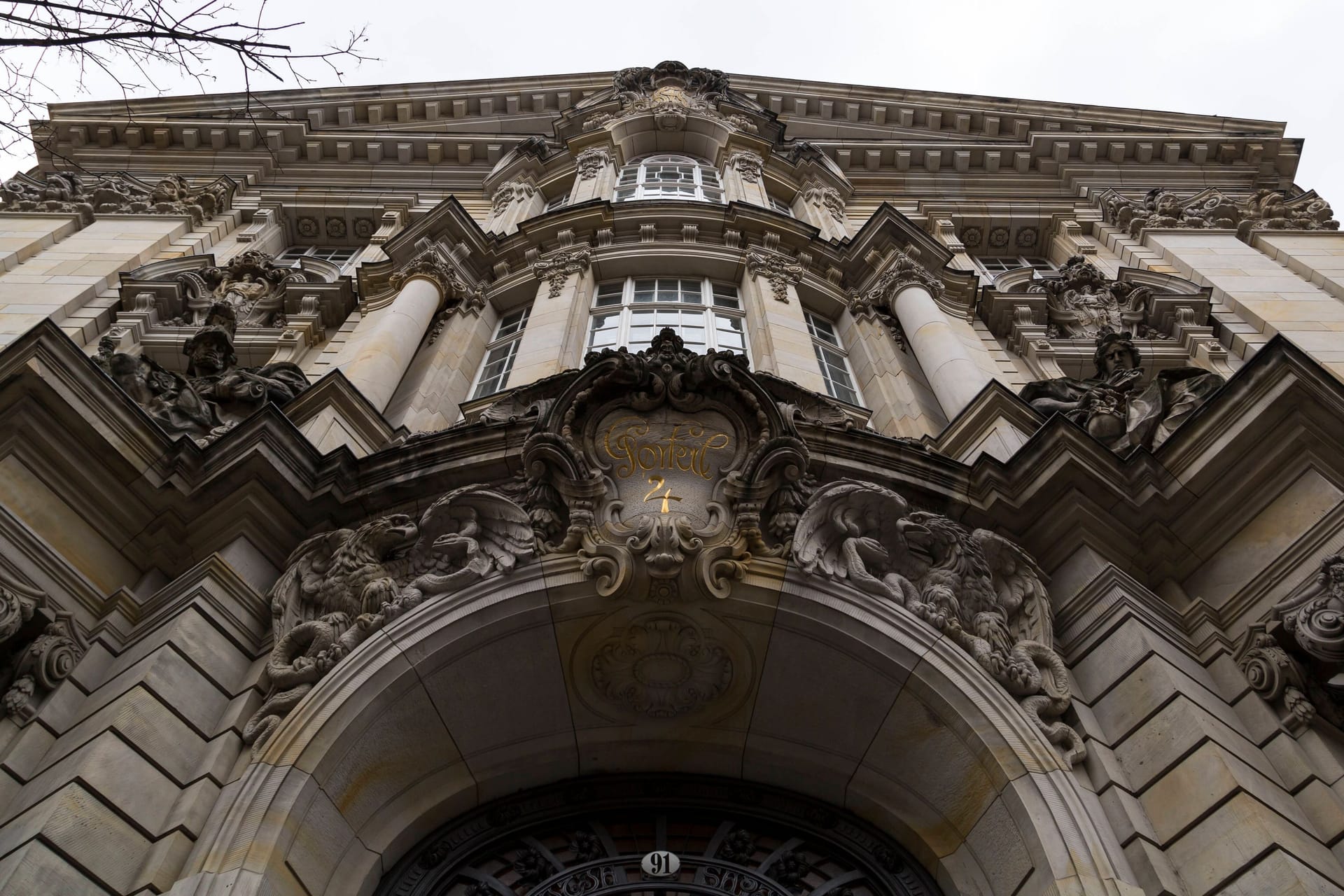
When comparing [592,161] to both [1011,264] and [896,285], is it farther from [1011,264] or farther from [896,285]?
[1011,264]

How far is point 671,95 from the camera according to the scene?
1000 inches

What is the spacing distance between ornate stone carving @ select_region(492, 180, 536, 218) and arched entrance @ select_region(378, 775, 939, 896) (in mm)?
14888

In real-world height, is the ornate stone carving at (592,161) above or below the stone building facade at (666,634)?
above

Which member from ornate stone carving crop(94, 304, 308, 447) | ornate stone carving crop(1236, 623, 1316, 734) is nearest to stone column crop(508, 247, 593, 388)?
ornate stone carving crop(94, 304, 308, 447)

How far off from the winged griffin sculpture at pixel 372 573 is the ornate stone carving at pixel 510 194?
13.4m

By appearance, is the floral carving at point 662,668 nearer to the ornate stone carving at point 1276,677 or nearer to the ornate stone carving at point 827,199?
the ornate stone carving at point 1276,677

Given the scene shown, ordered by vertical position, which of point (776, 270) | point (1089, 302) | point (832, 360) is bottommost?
point (832, 360)

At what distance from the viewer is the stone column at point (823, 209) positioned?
20562mm

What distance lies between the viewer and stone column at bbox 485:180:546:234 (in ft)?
67.0

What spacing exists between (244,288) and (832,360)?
1040cm

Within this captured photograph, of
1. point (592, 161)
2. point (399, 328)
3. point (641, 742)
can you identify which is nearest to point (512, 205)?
point (592, 161)

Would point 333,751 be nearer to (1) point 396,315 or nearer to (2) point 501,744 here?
(2) point 501,744

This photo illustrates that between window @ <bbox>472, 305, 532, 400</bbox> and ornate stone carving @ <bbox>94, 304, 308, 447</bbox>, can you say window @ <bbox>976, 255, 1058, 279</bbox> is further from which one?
ornate stone carving @ <bbox>94, 304, 308, 447</bbox>

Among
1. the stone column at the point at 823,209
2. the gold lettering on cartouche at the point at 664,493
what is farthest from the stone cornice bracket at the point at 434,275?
the gold lettering on cartouche at the point at 664,493
